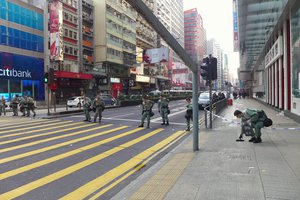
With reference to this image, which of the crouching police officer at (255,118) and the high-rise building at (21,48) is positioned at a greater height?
the high-rise building at (21,48)

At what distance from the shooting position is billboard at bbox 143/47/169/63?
179 ft

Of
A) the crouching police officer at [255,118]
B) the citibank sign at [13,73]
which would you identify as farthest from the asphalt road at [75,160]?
the citibank sign at [13,73]

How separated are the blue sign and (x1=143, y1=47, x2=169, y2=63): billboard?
62.2ft

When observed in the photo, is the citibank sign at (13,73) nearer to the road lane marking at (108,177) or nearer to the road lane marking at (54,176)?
the road lane marking at (54,176)

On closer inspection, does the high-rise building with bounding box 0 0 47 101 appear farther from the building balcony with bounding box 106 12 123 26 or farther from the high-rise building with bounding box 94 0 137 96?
the building balcony with bounding box 106 12 123 26

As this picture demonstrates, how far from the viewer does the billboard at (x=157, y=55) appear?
54.6 metres

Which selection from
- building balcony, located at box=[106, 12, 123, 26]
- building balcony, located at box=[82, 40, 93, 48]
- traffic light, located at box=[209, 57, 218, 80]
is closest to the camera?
traffic light, located at box=[209, 57, 218, 80]

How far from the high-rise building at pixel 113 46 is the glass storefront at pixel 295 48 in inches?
1659

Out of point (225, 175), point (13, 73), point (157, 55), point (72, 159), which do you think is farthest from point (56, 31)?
point (225, 175)

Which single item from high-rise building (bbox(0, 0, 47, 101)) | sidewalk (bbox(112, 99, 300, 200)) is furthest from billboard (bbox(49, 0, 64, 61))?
sidewalk (bbox(112, 99, 300, 200))

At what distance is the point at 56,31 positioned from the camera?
46969 mm

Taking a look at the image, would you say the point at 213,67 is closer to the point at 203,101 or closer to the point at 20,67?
the point at 203,101

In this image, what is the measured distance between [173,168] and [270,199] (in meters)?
2.67

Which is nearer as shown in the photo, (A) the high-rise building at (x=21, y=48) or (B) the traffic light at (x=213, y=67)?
(B) the traffic light at (x=213, y=67)
